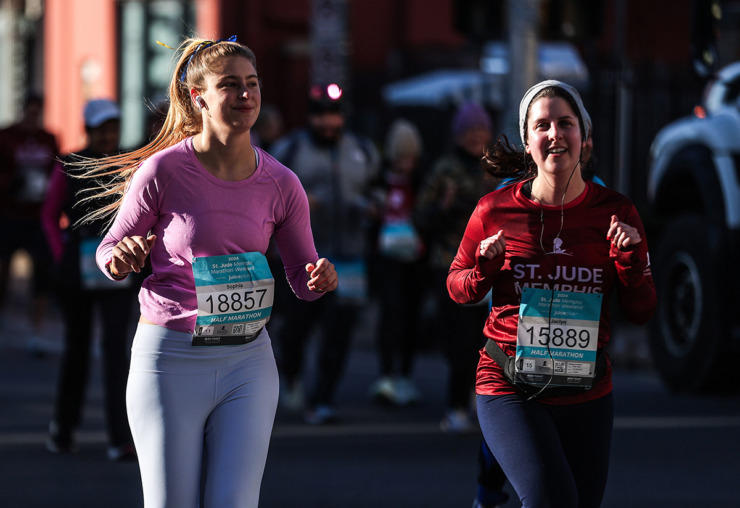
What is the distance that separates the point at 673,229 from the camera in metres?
9.64

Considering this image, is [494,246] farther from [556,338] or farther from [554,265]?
[556,338]

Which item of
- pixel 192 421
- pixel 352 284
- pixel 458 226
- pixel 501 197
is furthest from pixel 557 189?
pixel 352 284

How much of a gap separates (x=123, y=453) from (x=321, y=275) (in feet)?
11.7

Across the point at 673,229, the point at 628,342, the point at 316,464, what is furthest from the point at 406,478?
the point at 628,342

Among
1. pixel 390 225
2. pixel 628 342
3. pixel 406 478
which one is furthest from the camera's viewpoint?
pixel 628 342

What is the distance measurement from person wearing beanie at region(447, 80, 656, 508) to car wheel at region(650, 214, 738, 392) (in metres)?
4.79

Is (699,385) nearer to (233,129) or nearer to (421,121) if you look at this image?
(233,129)

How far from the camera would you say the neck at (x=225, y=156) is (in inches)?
164

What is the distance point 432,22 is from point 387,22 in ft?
2.86

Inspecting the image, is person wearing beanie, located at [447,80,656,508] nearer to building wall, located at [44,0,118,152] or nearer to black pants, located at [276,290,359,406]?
black pants, located at [276,290,359,406]

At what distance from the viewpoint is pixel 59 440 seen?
7.60 metres

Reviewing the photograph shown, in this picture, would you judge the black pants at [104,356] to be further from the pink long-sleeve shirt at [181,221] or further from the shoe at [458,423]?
the pink long-sleeve shirt at [181,221]

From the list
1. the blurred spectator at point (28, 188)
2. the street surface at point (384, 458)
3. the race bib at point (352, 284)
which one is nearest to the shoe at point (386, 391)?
the street surface at point (384, 458)

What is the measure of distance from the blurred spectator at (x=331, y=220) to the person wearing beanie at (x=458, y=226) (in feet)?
1.76
